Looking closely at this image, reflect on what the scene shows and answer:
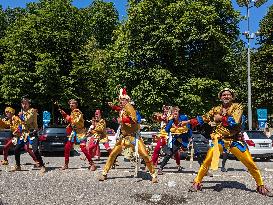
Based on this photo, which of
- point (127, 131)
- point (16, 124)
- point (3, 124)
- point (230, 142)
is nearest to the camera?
point (230, 142)

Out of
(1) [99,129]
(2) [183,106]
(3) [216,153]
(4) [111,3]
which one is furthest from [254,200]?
(4) [111,3]

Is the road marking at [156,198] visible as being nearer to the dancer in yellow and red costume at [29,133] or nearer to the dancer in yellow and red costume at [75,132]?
the dancer in yellow and red costume at [29,133]

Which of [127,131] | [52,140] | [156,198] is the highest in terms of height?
[127,131]

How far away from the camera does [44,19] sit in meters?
38.3

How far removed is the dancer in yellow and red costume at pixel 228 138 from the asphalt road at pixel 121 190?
45 cm

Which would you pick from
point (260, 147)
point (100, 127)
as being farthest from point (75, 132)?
point (260, 147)

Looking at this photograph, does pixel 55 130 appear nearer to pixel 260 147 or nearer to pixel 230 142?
pixel 260 147

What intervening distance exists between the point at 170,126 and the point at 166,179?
1.37 m

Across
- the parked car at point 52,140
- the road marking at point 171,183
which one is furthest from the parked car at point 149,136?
the road marking at point 171,183

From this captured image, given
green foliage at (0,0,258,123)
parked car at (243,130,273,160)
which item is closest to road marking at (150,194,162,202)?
parked car at (243,130,273,160)

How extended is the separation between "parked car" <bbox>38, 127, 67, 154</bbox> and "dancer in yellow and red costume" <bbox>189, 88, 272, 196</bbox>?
1309cm

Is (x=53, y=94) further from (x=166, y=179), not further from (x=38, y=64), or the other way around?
(x=166, y=179)

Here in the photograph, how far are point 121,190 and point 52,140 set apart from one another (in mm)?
12727

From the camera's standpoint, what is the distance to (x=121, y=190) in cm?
848
